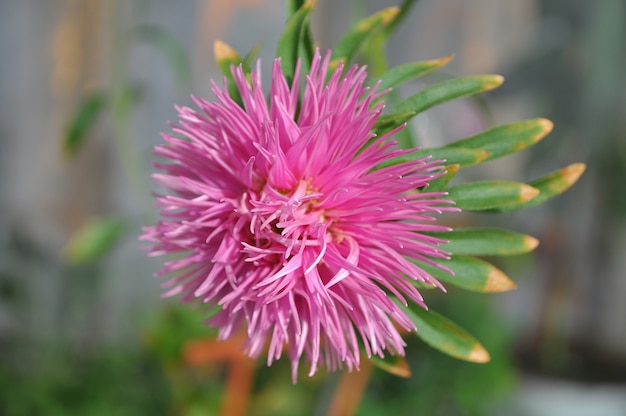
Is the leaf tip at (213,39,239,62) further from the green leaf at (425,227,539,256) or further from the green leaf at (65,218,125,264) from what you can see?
the green leaf at (65,218,125,264)

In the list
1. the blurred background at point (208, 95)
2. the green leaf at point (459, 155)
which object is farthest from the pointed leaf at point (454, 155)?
the blurred background at point (208, 95)

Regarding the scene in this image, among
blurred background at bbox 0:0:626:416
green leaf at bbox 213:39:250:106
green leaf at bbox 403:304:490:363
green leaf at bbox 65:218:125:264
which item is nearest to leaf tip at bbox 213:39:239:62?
green leaf at bbox 213:39:250:106

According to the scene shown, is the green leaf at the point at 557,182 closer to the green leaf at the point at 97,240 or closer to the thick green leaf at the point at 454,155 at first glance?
the thick green leaf at the point at 454,155

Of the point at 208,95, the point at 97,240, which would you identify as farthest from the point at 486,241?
the point at 208,95

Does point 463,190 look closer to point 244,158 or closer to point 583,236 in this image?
point 244,158

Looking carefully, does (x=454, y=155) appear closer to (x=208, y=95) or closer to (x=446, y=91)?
(x=446, y=91)

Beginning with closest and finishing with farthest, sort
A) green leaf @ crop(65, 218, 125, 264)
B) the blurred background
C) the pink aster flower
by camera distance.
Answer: the pink aster flower, green leaf @ crop(65, 218, 125, 264), the blurred background

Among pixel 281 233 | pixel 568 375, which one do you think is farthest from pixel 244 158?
pixel 568 375
